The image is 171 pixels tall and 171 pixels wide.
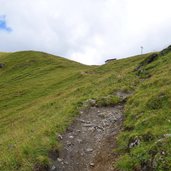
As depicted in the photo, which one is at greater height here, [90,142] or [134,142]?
[134,142]

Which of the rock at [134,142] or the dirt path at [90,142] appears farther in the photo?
the dirt path at [90,142]

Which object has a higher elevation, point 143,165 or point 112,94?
point 112,94

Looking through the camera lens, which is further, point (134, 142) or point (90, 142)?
point (90, 142)

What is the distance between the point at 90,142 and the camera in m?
19.0

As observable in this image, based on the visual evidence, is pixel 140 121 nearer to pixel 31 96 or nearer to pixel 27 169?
pixel 27 169

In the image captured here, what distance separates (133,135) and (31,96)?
48.7 m

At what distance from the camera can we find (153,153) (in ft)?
45.9

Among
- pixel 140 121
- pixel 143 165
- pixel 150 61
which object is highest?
pixel 150 61

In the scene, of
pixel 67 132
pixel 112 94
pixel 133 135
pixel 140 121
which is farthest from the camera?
pixel 112 94

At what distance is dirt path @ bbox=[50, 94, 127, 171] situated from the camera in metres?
16.2

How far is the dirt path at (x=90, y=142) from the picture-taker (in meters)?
16.2

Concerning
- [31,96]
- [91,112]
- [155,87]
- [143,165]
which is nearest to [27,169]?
[143,165]

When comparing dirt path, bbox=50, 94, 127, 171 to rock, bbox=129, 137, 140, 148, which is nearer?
rock, bbox=129, 137, 140, 148

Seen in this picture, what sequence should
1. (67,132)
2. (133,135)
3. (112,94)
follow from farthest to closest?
(112,94)
(67,132)
(133,135)
